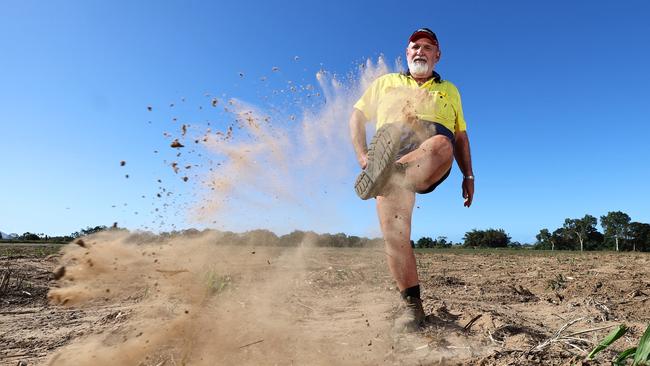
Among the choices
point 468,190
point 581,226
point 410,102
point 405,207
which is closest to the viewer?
point 405,207

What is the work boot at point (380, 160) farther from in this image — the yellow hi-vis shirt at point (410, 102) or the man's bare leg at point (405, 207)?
the yellow hi-vis shirt at point (410, 102)

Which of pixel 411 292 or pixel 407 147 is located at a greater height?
pixel 407 147

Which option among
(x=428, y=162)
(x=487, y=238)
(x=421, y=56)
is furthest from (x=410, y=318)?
(x=487, y=238)

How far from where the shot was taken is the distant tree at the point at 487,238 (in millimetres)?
65188

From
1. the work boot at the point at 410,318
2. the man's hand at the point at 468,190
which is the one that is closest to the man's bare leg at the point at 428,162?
the man's hand at the point at 468,190

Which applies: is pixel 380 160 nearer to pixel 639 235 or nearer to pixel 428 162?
pixel 428 162

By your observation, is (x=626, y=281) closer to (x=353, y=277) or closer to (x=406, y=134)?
(x=353, y=277)

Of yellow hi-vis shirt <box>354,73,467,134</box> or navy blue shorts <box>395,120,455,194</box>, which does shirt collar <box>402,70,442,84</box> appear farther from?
navy blue shorts <box>395,120,455,194</box>

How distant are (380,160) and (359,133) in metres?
0.59

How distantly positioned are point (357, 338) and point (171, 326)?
133 centimetres

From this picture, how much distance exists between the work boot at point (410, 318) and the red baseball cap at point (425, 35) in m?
2.27

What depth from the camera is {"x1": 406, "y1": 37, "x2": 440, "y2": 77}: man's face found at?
3.99m

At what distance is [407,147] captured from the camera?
143 inches

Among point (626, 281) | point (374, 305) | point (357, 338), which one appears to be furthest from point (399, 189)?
point (626, 281)
